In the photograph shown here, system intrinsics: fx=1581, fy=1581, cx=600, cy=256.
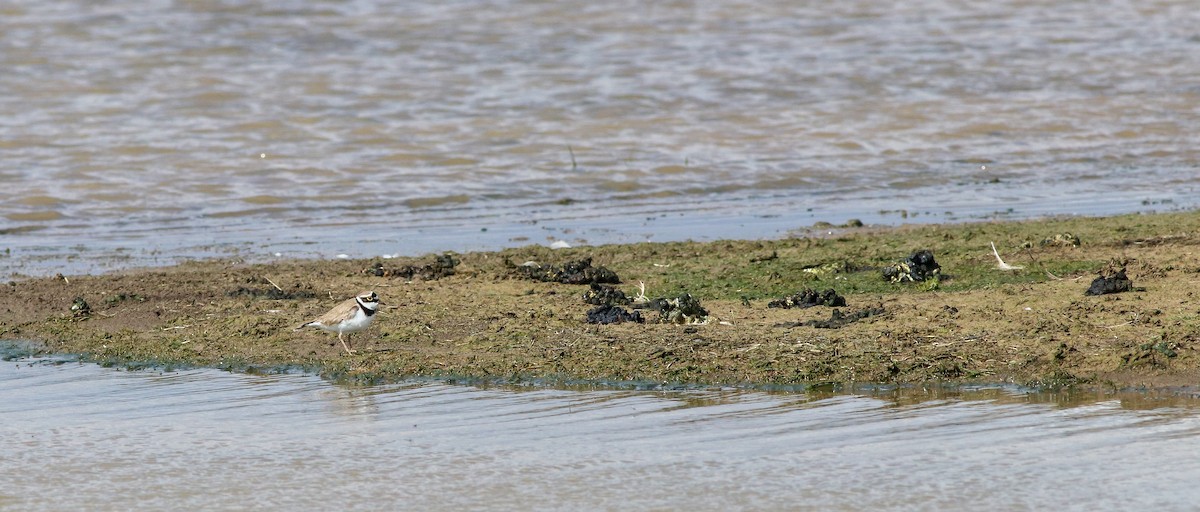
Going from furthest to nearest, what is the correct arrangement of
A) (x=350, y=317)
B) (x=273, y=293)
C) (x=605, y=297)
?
(x=273, y=293)
(x=605, y=297)
(x=350, y=317)

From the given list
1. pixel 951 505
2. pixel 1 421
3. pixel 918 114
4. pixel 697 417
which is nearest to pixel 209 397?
pixel 1 421

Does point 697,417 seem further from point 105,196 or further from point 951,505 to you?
point 105,196

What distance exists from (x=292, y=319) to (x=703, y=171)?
8.00 m

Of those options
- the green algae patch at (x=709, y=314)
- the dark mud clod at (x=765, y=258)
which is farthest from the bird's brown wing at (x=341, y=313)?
the dark mud clod at (x=765, y=258)

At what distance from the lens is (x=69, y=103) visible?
2056 centimetres

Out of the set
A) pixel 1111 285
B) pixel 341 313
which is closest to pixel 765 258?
pixel 1111 285

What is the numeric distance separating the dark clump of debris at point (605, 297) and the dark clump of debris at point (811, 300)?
2.80ft

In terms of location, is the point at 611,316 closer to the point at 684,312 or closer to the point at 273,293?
the point at 684,312

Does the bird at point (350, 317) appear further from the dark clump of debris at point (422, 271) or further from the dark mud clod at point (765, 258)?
the dark mud clod at point (765, 258)

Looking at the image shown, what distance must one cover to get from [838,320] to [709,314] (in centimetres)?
77

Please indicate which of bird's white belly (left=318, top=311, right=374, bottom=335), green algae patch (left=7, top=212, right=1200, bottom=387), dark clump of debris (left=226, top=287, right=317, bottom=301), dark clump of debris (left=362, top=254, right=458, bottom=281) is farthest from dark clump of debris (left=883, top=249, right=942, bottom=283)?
dark clump of debris (left=226, top=287, right=317, bottom=301)

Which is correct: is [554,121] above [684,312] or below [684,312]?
above

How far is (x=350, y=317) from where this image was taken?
8.22 metres

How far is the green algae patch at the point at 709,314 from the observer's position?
24.5 feet
